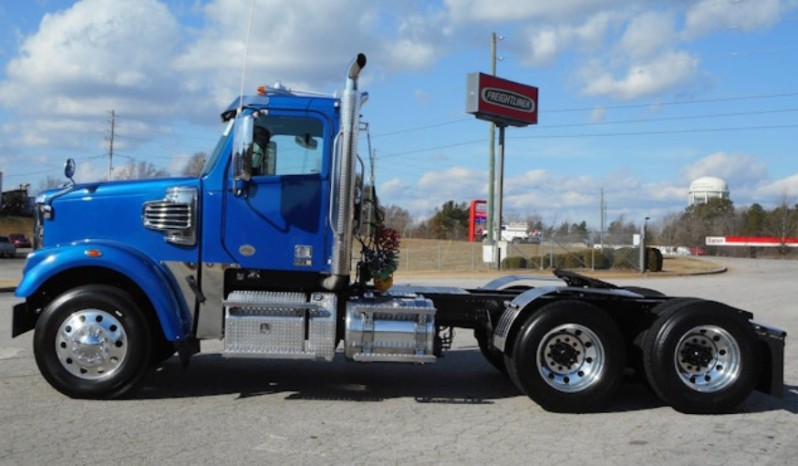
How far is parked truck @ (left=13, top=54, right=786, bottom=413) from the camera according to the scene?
6.46 m

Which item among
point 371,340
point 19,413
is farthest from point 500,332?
point 19,413

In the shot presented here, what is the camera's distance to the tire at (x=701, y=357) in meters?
6.52

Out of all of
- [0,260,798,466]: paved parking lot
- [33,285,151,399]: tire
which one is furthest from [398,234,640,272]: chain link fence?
[33,285,151,399]: tire

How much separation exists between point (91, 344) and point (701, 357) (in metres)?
5.62

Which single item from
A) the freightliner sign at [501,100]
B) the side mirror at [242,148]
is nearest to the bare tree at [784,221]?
the freightliner sign at [501,100]

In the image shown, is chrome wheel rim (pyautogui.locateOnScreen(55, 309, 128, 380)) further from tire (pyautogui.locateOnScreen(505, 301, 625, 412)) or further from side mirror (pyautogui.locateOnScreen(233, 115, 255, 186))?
tire (pyautogui.locateOnScreen(505, 301, 625, 412))

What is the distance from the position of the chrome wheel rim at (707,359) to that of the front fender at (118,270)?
4.65 meters

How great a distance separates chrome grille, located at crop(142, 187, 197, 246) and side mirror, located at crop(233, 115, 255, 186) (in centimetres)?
50

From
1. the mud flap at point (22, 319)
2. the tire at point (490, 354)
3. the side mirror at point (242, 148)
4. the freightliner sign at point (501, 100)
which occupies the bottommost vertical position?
the tire at point (490, 354)

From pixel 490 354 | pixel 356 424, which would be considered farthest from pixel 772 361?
pixel 356 424

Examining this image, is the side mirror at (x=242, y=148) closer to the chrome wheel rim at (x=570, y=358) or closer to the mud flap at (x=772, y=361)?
the chrome wheel rim at (x=570, y=358)

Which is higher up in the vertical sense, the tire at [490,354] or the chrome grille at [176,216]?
the chrome grille at [176,216]

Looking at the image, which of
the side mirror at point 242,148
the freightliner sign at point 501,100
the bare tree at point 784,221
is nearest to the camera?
the side mirror at point 242,148

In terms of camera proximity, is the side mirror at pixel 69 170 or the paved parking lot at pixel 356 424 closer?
the paved parking lot at pixel 356 424
